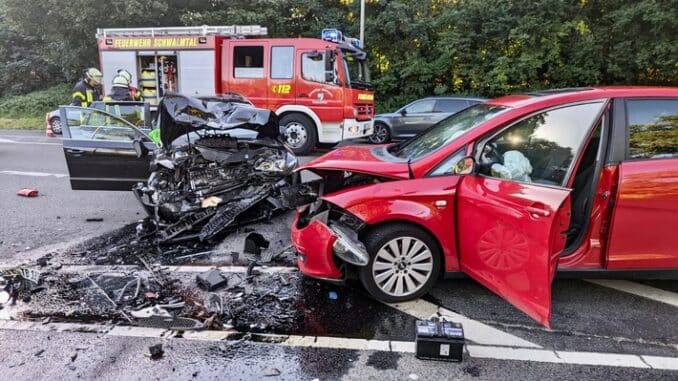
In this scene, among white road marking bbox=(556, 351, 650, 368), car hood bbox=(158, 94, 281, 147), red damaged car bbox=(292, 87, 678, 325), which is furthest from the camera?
car hood bbox=(158, 94, 281, 147)

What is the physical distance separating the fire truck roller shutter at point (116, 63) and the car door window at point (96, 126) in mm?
6525

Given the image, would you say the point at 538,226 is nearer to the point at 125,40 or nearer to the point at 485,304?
the point at 485,304

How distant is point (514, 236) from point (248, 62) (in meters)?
8.95

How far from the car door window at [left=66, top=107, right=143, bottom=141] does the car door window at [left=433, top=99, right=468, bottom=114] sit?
8144 mm

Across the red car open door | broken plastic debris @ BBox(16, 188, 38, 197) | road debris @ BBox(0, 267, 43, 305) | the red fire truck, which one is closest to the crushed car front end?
the red car open door

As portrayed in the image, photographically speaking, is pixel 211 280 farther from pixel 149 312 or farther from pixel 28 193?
pixel 28 193

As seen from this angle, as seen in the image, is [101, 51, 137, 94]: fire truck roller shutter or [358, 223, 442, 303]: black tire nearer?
[358, 223, 442, 303]: black tire

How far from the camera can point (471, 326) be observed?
3.14 metres

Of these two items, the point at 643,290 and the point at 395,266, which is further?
the point at 643,290

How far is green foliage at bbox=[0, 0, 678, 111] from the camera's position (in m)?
13.8

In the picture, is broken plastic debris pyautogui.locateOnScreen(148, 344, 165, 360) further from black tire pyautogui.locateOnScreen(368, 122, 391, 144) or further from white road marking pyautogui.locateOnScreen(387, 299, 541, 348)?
black tire pyautogui.locateOnScreen(368, 122, 391, 144)

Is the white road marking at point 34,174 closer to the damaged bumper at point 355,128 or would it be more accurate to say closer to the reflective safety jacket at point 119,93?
the reflective safety jacket at point 119,93

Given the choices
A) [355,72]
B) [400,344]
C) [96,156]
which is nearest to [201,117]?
[96,156]

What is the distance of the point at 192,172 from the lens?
5.04 metres
